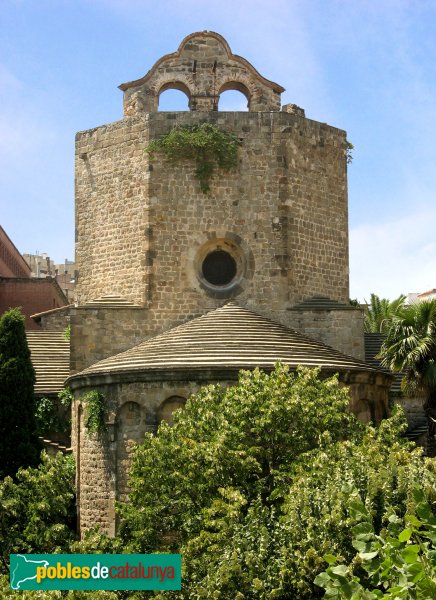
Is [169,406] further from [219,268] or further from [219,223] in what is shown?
[219,223]

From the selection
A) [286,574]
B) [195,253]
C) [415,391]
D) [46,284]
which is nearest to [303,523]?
[286,574]

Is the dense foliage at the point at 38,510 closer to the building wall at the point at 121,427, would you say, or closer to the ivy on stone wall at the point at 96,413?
the building wall at the point at 121,427

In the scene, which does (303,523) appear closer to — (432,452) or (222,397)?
(222,397)

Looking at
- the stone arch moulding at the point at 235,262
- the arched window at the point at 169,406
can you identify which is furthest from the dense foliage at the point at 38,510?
the stone arch moulding at the point at 235,262

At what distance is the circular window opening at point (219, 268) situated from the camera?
32594 mm

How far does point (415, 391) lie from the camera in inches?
1185

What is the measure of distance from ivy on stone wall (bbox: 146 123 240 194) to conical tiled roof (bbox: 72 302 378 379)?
4.57m

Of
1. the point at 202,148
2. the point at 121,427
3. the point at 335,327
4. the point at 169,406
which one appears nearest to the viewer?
the point at 169,406

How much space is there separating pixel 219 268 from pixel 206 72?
22.0ft

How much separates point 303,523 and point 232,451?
2.67 m

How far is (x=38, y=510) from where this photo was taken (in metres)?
27.1

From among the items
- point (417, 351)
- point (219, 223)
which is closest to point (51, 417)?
point (219, 223)

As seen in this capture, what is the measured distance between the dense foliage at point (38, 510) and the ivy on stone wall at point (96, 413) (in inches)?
55.5

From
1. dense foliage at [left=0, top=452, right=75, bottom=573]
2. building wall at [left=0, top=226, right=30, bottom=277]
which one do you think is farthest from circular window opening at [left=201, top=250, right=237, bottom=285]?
building wall at [left=0, top=226, right=30, bottom=277]
